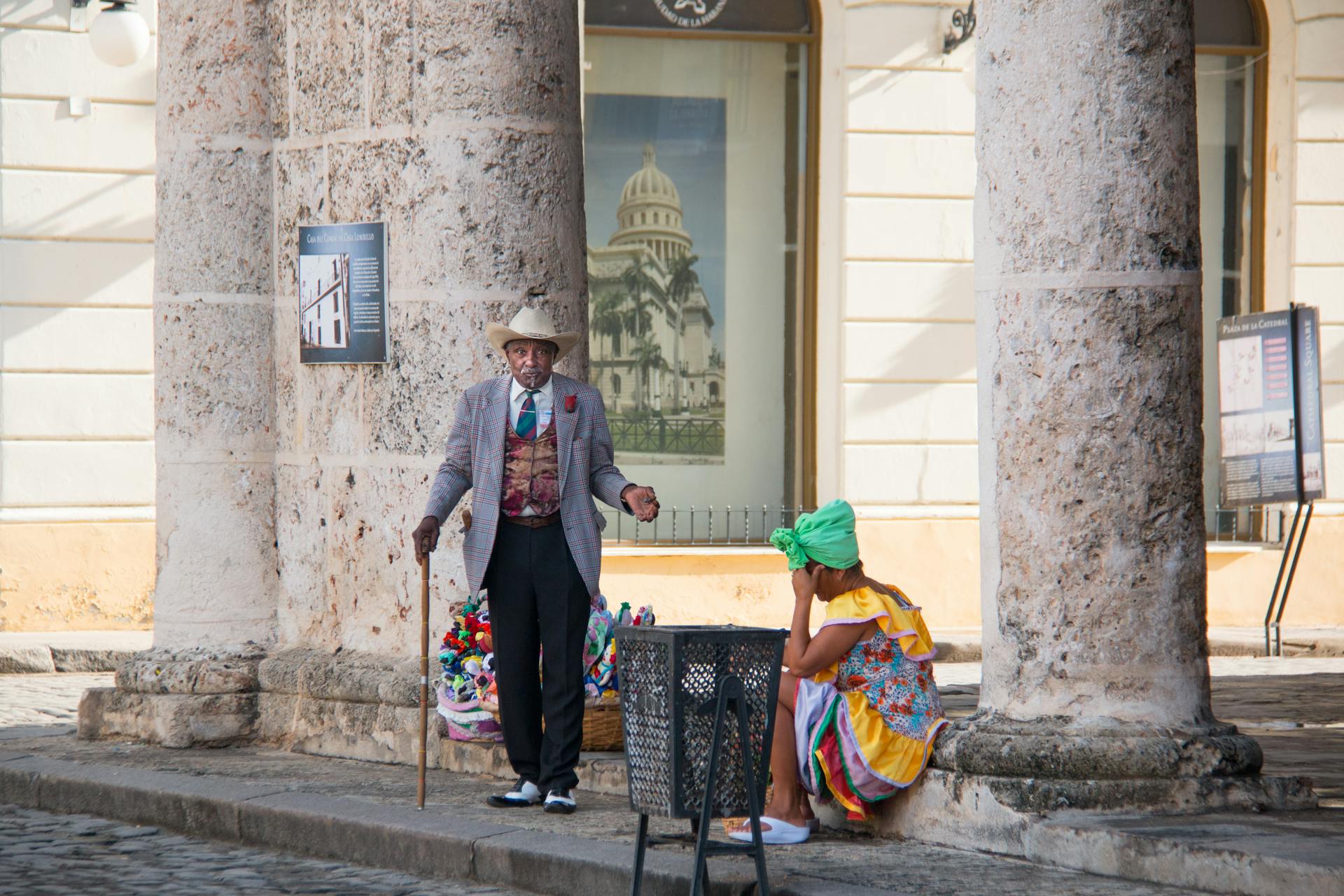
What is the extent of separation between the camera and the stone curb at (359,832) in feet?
18.1

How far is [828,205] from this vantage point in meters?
13.5

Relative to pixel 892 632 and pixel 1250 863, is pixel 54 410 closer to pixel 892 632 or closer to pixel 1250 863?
pixel 892 632

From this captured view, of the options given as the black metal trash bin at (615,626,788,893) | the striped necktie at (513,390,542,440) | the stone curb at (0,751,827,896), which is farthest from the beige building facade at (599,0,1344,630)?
the black metal trash bin at (615,626,788,893)

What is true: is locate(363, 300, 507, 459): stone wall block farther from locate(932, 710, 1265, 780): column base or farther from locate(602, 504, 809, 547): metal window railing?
locate(602, 504, 809, 547): metal window railing

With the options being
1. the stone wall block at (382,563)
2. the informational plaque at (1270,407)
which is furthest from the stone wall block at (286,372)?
the informational plaque at (1270,407)

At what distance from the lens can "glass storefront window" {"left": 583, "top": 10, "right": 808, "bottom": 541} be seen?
44.7ft

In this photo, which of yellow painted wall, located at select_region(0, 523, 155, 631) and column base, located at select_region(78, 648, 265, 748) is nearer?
column base, located at select_region(78, 648, 265, 748)

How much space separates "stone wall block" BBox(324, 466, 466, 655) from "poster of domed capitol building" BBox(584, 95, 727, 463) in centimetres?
564

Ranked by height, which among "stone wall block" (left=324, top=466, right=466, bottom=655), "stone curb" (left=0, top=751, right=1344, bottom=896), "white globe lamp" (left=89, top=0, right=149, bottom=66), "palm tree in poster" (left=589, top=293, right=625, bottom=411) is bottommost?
"stone curb" (left=0, top=751, right=1344, bottom=896)

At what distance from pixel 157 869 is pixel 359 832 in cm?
64

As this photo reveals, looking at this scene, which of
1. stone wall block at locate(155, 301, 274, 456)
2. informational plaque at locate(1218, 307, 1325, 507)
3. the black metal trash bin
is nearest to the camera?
the black metal trash bin

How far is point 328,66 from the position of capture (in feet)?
26.6

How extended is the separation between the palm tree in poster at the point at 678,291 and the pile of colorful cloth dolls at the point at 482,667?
251 inches

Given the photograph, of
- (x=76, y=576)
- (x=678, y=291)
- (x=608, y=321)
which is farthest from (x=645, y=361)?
(x=76, y=576)
